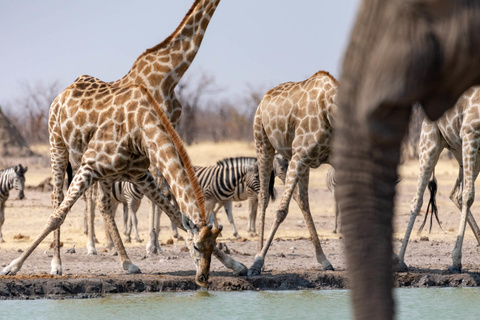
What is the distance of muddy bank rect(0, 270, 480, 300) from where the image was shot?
7.86 meters

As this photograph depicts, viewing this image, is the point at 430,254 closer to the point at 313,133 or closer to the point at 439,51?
the point at 313,133

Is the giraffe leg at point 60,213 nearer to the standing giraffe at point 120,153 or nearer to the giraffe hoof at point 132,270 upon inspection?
the standing giraffe at point 120,153

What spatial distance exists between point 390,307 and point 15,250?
10914 millimetres

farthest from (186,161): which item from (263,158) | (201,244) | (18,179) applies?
(18,179)

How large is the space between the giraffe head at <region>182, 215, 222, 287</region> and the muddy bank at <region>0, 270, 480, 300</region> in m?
0.68

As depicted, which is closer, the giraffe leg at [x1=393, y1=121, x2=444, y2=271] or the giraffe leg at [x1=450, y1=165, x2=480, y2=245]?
the giraffe leg at [x1=393, y1=121, x2=444, y2=271]

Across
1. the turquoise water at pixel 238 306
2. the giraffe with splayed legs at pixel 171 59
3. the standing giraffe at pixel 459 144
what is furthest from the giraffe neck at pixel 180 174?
the standing giraffe at pixel 459 144

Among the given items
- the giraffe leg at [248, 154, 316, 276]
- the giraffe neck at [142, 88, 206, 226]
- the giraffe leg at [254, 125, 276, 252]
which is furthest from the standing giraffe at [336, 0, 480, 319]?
the giraffe leg at [254, 125, 276, 252]

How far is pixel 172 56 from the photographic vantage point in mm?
9500

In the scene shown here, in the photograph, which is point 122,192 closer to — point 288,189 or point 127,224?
point 127,224

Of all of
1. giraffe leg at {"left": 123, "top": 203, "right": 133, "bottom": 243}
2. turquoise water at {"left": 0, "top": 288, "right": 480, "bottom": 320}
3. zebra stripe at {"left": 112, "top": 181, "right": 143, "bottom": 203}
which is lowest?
turquoise water at {"left": 0, "top": 288, "right": 480, "bottom": 320}

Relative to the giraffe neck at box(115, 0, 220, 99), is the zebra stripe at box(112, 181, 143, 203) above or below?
below

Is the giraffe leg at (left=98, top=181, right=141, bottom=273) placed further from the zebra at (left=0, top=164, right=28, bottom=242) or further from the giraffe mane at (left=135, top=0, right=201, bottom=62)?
the zebra at (left=0, top=164, right=28, bottom=242)

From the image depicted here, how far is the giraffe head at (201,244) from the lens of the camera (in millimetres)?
7414
